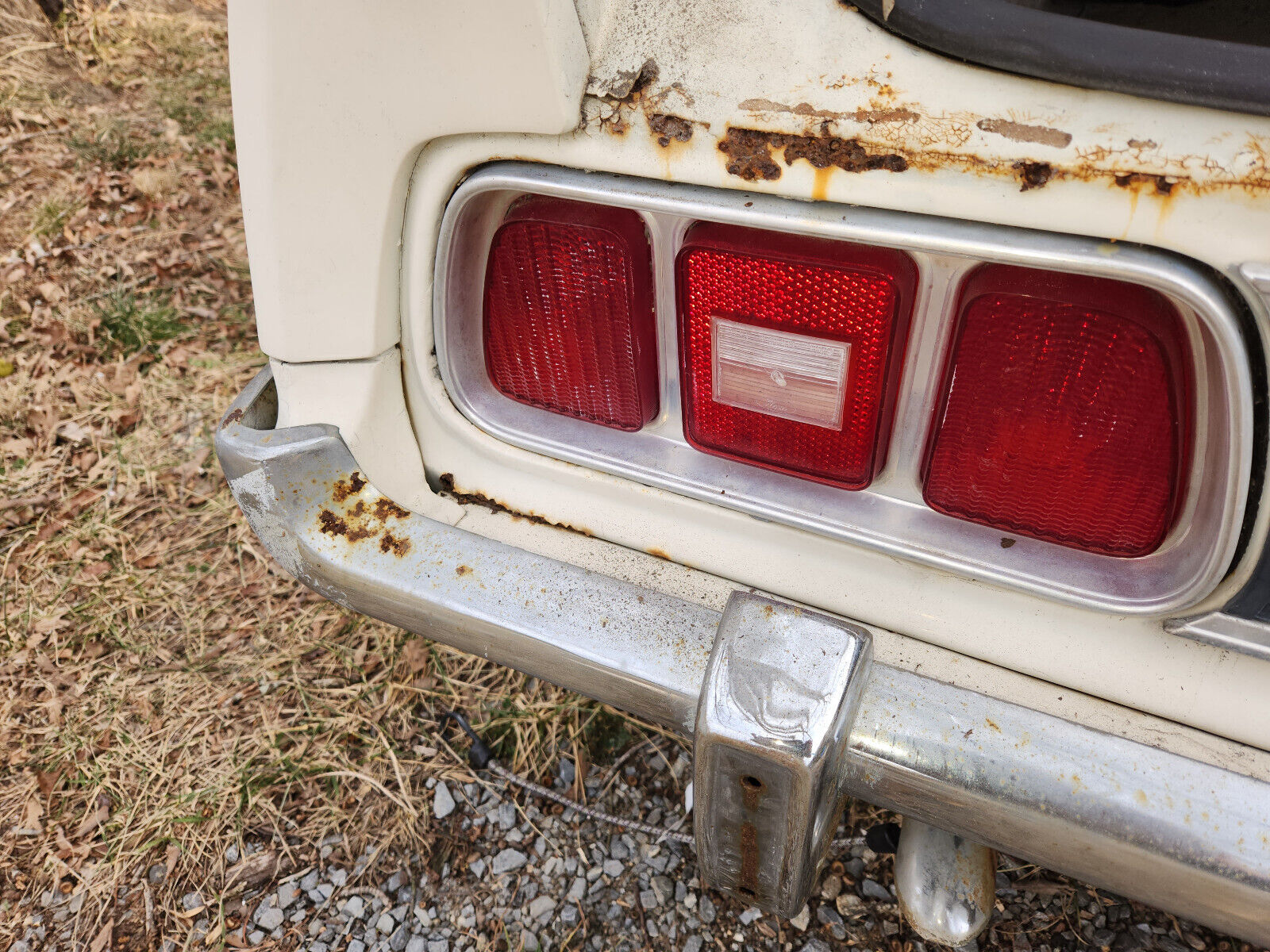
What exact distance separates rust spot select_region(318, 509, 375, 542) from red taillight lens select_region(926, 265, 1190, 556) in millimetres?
665

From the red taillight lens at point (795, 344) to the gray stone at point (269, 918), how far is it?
4.08 feet

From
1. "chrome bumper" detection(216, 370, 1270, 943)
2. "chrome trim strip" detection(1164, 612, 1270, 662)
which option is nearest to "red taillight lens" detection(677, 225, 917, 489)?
"chrome bumper" detection(216, 370, 1270, 943)

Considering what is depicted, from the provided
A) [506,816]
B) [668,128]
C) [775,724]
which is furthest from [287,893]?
[668,128]

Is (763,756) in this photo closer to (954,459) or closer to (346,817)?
(954,459)

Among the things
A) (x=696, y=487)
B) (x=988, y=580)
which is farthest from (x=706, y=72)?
(x=988, y=580)

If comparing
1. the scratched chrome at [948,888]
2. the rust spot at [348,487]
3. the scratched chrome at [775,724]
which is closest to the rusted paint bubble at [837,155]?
the scratched chrome at [775,724]

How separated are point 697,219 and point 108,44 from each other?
192 inches

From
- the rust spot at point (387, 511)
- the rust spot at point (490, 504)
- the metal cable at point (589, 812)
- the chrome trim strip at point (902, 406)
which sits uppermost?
the chrome trim strip at point (902, 406)

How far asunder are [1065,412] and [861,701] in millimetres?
336

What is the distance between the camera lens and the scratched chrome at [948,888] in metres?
1.13

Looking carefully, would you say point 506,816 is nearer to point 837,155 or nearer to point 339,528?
point 339,528

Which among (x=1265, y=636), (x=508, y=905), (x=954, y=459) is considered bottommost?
(x=508, y=905)

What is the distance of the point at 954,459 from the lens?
884mm

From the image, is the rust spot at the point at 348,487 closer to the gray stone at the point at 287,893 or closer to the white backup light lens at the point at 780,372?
the white backup light lens at the point at 780,372
